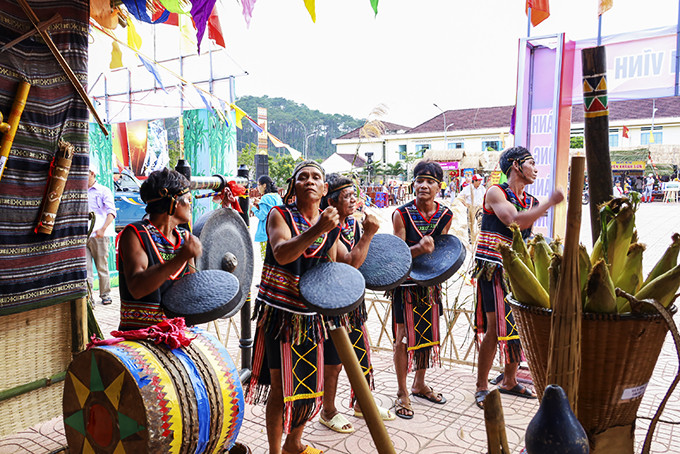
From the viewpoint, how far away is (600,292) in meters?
1.15

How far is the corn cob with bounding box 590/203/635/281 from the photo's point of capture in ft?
4.14

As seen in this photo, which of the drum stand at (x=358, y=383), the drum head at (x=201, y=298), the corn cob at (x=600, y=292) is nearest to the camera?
the drum stand at (x=358, y=383)

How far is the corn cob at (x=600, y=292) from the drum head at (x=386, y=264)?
174 centimetres

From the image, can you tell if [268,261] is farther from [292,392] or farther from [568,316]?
[568,316]

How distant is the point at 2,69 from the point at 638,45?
5118 mm

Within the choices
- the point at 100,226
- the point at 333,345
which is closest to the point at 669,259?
the point at 333,345

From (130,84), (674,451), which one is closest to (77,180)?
(674,451)

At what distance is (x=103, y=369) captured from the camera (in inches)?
75.9

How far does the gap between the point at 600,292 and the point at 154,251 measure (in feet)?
6.36

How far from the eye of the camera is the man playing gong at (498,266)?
370 cm

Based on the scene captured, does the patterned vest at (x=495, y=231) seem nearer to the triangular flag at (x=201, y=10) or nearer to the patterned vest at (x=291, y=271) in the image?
the patterned vest at (x=291, y=271)

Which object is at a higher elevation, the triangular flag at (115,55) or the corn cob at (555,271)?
the triangular flag at (115,55)

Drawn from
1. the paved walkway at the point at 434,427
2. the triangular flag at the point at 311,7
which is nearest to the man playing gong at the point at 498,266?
the paved walkway at the point at 434,427

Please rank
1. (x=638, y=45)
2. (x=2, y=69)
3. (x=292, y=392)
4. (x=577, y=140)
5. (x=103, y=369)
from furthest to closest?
1. (x=577, y=140)
2. (x=638, y=45)
3. (x=292, y=392)
4. (x=2, y=69)
5. (x=103, y=369)
